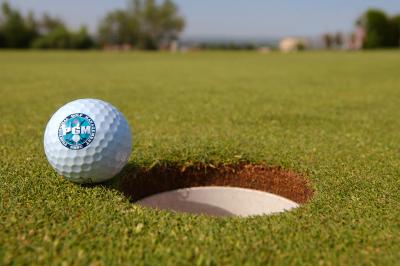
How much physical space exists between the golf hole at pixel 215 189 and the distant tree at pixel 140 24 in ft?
203

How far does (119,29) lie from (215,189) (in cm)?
6727

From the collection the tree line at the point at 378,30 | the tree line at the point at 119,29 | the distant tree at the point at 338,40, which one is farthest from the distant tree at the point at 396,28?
the tree line at the point at 119,29

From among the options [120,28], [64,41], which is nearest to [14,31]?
[64,41]

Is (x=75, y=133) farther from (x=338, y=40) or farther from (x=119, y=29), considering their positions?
(x=119, y=29)

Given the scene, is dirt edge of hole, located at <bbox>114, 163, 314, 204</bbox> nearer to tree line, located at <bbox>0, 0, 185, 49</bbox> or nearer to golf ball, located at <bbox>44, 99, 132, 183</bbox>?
golf ball, located at <bbox>44, 99, 132, 183</bbox>

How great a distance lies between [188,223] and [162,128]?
2.21 metres

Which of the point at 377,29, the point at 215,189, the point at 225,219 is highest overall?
the point at 377,29

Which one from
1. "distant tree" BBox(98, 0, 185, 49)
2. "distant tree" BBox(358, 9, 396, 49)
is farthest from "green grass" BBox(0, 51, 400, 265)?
"distant tree" BBox(98, 0, 185, 49)

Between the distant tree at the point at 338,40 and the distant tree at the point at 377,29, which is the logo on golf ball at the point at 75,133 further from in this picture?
the distant tree at the point at 338,40

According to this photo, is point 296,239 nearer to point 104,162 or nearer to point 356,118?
point 104,162

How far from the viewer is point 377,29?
37500mm

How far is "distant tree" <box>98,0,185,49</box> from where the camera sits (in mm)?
65812

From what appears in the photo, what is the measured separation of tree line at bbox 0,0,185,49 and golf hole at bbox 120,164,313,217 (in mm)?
39091

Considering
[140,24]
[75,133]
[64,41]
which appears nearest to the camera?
[75,133]
